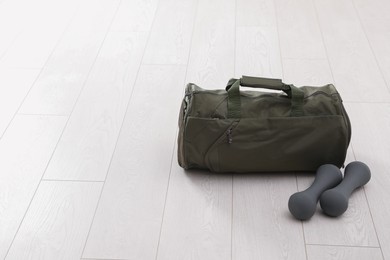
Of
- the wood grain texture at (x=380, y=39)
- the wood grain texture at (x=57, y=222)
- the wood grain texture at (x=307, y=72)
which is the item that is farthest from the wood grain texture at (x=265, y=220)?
the wood grain texture at (x=380, y=39)

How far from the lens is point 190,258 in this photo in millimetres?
1685

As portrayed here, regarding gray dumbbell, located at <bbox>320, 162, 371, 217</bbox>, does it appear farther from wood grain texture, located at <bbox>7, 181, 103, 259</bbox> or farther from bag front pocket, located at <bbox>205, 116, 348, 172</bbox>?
wood grain texture, located at <bbox>7, 181, 103, 259</bbox>

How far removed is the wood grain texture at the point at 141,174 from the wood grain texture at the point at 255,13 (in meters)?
0.53

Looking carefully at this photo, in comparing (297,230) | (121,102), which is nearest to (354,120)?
(297,230)

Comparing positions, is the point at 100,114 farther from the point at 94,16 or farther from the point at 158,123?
the point at 94,16

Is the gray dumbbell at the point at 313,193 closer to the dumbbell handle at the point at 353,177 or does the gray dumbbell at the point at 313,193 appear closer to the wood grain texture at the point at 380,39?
the dumbbell handle at the point at 353,177

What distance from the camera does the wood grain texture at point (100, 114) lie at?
6.69 feet

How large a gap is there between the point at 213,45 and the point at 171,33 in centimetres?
23

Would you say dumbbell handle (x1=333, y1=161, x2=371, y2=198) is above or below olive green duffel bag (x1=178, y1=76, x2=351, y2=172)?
below

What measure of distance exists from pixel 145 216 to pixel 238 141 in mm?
368

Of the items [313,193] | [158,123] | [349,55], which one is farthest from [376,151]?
[158,123]

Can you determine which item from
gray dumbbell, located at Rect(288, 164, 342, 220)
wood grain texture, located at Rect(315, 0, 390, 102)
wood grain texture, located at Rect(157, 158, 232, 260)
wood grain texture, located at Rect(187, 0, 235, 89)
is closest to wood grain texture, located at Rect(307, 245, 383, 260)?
gray dumbbell, located at Rect(288, 164, 342, 220)

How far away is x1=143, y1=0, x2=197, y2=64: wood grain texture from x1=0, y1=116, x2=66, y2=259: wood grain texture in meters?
0.58

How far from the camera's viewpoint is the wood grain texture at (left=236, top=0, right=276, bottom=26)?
2869 millimetres
